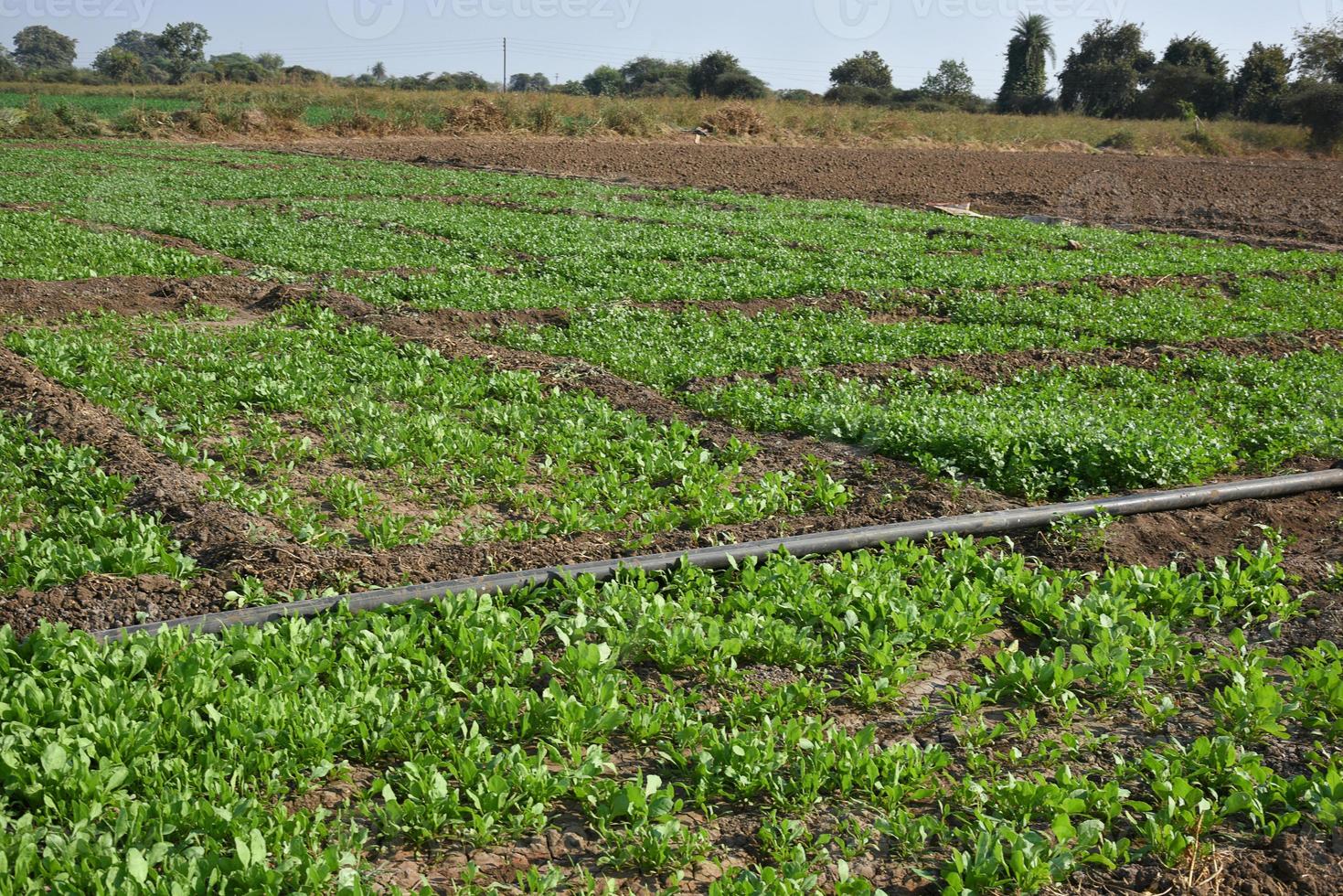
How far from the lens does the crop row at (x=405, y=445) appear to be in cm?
569

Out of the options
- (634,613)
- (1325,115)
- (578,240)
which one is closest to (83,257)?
(578,240)

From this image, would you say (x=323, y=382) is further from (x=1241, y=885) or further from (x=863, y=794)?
(x=1241, y=885)

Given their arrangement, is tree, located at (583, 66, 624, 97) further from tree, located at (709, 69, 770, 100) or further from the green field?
the green field

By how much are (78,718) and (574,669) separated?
1799 mm

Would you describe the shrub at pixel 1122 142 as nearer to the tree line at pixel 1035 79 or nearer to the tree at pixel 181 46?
the tree line at pixel 1035 79

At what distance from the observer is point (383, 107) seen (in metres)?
48.1

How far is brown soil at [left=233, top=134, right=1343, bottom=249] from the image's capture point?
24750mm

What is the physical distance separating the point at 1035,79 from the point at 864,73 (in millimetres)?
17750

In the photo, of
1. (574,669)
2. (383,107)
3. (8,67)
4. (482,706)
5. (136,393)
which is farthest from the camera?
(8,67)

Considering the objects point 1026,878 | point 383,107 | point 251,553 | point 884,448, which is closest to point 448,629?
point 251,553

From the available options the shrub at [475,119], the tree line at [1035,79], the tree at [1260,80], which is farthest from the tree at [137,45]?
the tree at [1260,80]

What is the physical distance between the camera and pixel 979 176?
32562 millimetres

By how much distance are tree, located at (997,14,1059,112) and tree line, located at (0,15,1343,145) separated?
86mm

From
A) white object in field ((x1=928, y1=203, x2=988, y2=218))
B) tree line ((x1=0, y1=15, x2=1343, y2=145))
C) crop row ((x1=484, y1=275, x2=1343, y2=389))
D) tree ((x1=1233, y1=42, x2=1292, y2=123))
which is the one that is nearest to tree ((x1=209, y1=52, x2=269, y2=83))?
tree line ((x1=0, y1=15, x2=1343, y2=145))
